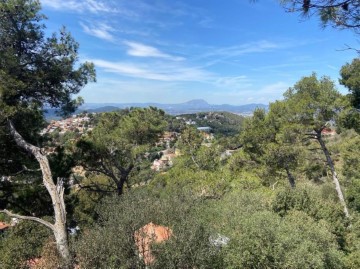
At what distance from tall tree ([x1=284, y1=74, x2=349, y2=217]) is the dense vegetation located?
53 mm

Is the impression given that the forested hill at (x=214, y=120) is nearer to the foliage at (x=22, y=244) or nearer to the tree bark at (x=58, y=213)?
the foliage at (x=22, y=244)

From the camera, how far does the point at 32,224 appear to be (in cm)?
→ 869

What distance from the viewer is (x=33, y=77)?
8.70 metres

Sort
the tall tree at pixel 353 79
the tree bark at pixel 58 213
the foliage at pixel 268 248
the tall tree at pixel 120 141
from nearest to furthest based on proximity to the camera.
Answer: the tree bark at pixel 58 213
the foliage at pixel 268 248
the tall tree at pixel 120 141
the tall tree at pixel 353 79

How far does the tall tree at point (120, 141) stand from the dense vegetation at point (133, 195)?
0.05 meters

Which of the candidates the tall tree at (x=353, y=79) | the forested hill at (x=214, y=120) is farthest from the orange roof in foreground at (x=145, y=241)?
the forested hill at (x=214, y=120)

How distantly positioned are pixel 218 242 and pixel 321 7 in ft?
20.8

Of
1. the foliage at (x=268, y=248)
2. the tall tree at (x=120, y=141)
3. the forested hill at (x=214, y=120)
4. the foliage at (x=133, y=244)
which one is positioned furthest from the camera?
the forested hill at (x=214, y=120)

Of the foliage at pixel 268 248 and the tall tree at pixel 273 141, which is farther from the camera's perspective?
the tall tree at pixel 273 141

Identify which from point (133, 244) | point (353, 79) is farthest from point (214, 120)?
point (133, 244)

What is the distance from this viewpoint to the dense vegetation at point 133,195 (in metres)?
6.80

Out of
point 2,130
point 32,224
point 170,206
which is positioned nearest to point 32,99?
point 2,130

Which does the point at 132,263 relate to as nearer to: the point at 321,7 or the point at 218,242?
the point at 218,242

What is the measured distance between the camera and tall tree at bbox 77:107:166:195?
515 inches
